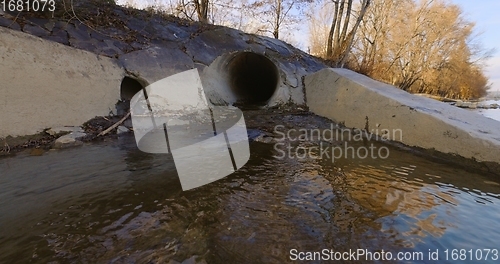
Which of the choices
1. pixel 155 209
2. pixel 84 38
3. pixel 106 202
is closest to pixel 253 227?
pixel 155 209

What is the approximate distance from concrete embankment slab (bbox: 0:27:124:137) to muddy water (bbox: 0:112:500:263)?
1.13 meters

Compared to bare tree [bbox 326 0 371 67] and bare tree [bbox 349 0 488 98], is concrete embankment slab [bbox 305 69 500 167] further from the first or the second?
bare tree [bbox 349 0 488 98]

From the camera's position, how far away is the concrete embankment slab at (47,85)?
448 cm

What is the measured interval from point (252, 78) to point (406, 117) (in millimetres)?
6662

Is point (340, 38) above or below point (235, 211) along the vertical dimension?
above

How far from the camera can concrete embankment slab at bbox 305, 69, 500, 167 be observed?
3889 mm

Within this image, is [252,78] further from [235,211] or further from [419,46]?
[419,46]

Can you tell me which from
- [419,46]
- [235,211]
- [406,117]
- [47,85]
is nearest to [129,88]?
[47,85]

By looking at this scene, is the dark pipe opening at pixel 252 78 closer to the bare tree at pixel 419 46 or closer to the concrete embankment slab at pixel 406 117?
the concrete embankment slab at pixel 406 117

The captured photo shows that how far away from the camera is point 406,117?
4801mm

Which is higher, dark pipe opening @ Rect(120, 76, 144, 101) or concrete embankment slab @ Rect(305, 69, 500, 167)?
dark pipe opening @ Rect(120, 76, 144, 101)

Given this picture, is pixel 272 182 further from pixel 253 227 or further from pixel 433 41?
pixel 433 41

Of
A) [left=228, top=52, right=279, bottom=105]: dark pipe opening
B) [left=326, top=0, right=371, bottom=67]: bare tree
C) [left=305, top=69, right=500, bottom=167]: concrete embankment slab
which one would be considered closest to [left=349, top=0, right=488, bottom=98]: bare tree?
[left=326, top=0, right=371, bottom=67]: bare tree

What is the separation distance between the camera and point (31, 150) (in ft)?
14.0
